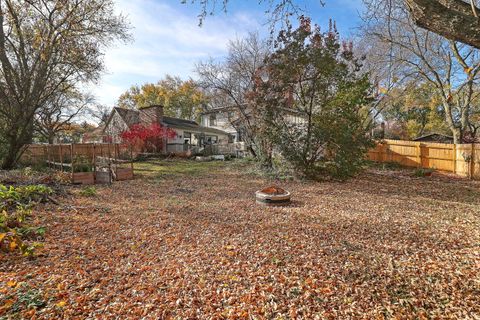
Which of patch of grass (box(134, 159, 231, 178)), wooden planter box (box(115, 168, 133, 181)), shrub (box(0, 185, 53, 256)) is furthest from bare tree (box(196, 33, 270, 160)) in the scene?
shrub (box(0, 185, 53, 256))

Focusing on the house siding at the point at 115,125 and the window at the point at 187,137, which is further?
the window at the point at 187,137

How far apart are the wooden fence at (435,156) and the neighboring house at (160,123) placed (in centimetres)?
1583

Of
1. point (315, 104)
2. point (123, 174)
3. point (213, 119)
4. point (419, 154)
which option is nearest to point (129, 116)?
point (213, 119)

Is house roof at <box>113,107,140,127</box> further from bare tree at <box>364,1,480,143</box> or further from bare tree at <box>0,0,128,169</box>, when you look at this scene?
bare tree at <box>364,1,480,143</box>

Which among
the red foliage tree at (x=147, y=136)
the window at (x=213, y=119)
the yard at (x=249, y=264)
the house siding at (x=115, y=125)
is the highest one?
the window at (x=213, y=119)

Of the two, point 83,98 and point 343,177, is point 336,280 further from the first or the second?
point 83,98

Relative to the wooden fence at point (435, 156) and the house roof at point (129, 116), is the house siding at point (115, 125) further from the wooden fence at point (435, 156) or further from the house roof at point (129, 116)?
the wooden fence at point (435, 156)

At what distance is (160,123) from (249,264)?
21.4 metres

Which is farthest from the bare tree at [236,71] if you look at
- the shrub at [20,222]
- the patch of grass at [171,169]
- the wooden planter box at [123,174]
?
the shrub at [20,222]

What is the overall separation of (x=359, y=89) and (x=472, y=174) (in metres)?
6.64

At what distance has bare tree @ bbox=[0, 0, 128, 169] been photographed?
9.73 meters

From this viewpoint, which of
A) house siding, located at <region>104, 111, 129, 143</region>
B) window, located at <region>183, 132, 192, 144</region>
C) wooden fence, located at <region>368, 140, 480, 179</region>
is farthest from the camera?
window, located at <region>183, 132, 192, 144</region>

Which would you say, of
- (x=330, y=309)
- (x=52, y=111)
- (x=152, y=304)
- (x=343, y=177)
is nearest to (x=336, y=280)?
(x=330, y=309)

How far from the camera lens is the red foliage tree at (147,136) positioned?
19.5 m
